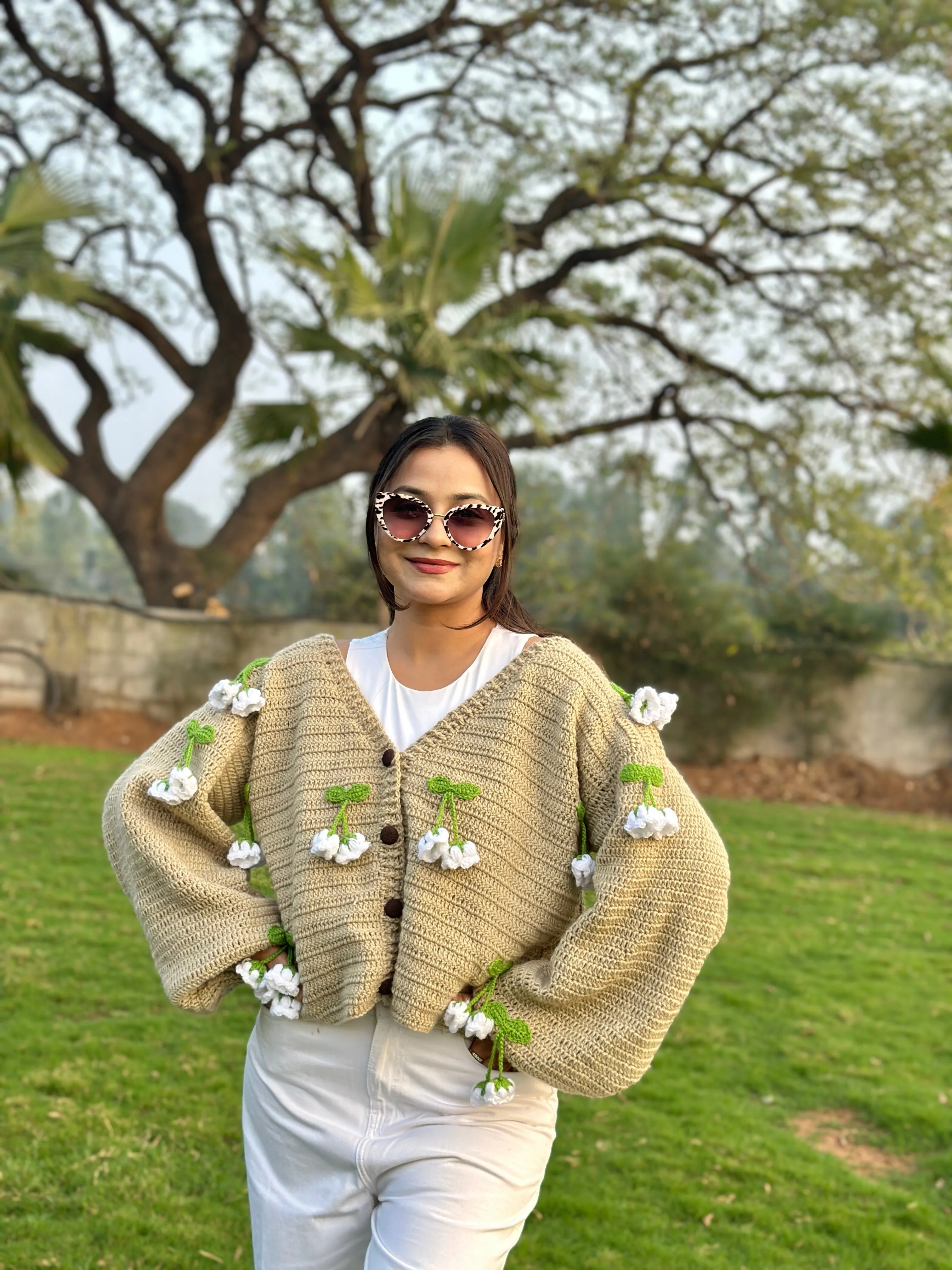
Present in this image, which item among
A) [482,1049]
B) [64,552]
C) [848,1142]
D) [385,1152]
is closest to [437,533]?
[482,1049]

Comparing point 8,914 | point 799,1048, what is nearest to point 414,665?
point 799,1048

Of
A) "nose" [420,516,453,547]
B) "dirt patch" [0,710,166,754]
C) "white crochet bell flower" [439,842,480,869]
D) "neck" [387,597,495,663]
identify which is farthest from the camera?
"dirt patch" [0,710,166,754]

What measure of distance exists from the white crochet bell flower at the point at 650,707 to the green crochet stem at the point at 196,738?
0.77 metres

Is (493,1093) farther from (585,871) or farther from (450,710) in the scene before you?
(450,710)

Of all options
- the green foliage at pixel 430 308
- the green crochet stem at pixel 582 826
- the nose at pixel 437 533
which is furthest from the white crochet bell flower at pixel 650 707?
the green foliage at pixel 430 308

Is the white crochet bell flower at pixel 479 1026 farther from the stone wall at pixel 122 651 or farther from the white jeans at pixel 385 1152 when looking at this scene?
the stone wall at pixel 122 651

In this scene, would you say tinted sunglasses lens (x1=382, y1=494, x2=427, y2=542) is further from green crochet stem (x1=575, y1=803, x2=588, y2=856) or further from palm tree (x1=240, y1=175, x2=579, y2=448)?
palm tree (x1=240, y1=175, x2=579, y2=448)

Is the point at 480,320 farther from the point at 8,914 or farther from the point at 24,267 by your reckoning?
the point at 8,914

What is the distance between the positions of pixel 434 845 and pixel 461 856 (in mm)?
47

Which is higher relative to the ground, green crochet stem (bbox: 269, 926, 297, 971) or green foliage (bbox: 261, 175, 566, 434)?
green foliage (bbox: 261, 175, 566, 434)

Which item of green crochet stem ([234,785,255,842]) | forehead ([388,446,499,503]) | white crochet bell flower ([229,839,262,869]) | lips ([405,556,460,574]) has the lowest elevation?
white crochet bell flower ([229,839,262,869])

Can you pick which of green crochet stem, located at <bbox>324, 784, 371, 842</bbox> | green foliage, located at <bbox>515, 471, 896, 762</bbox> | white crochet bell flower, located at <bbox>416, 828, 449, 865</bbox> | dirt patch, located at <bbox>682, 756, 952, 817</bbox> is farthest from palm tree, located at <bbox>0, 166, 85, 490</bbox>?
white crochet bell flower, located at <bbox>416, 828, 449, 865</bbox>

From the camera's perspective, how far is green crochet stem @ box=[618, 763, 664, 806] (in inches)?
75.5

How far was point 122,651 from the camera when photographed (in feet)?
Answer: 39.5
